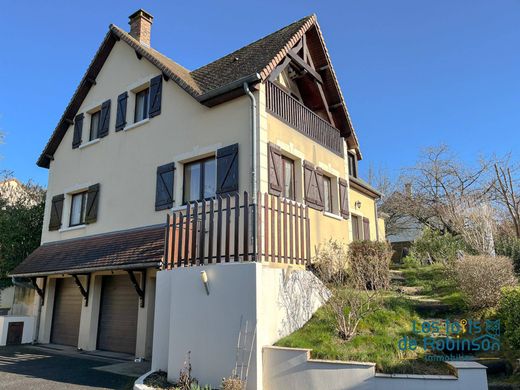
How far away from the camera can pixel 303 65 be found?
42.0 feet

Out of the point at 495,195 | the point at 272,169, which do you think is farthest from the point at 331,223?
the point at 495,195

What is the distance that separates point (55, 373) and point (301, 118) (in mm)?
9905

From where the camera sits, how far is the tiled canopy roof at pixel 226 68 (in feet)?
36.8

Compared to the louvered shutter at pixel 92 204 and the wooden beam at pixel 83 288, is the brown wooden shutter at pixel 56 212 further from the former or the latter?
the wooden beam at pixel 83 288

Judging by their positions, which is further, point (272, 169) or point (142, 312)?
point (142, 312)

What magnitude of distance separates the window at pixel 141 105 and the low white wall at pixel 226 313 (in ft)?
25.2

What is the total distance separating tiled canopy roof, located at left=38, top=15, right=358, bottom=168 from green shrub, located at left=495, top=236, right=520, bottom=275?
6539 mm

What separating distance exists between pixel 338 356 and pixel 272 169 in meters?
5.43

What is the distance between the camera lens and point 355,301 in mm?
7324

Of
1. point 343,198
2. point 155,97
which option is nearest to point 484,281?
point 343,198

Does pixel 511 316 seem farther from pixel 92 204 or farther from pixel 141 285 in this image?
pixel 92 204

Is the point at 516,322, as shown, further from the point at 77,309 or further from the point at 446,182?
the point at 446,182

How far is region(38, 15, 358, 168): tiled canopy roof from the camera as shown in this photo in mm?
11211

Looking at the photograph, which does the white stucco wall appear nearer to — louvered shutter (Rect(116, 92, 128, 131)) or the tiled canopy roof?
louvered shutter (Rect(116, 92, 128, 131))
